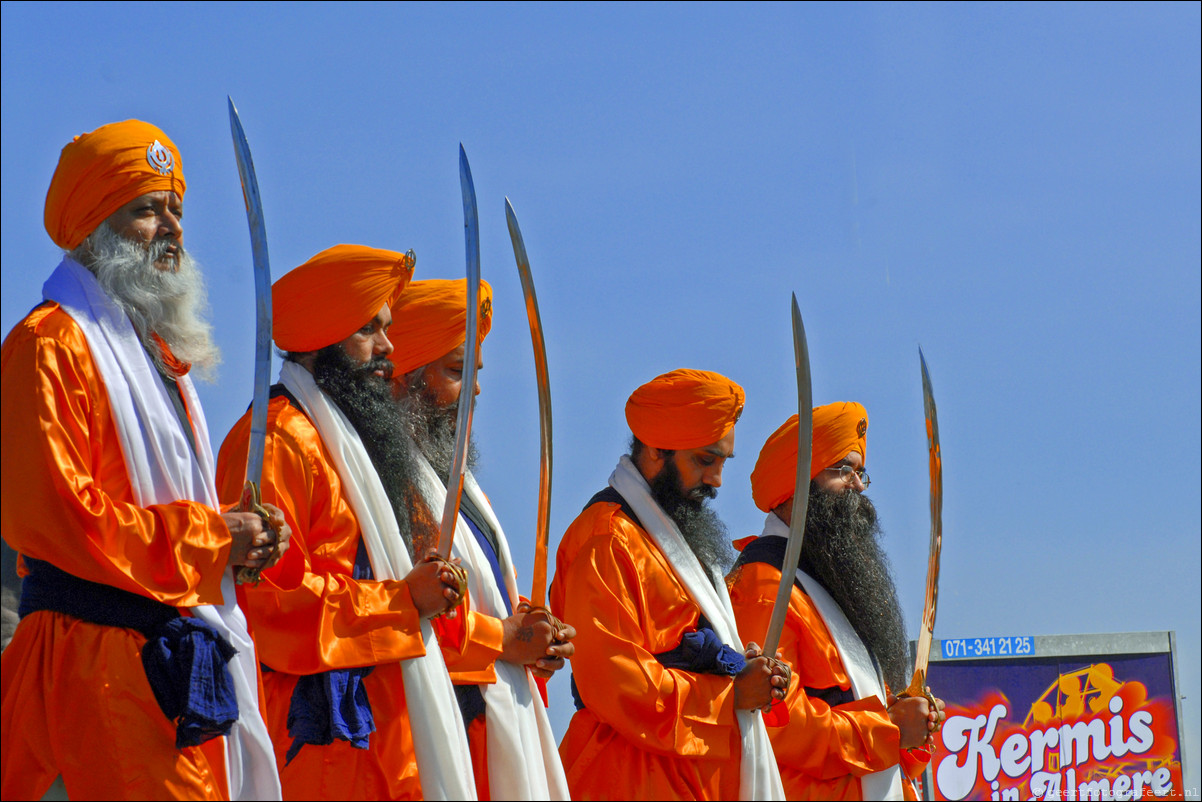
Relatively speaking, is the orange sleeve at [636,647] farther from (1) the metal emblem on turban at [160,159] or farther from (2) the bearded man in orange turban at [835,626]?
(1) the metal emblem on turban at [160,159]

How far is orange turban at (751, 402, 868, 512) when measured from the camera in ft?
20.5

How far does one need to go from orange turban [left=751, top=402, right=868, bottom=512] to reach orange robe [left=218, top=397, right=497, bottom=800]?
2.44 m

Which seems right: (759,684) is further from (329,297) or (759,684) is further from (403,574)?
(329,297)

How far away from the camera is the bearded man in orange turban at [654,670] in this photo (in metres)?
5.03

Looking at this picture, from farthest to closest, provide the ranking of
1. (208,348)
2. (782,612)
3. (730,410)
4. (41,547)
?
(730,410) → (782,612) → (208,348) → (41,547)

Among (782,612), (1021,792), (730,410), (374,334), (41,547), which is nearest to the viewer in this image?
(41,547)

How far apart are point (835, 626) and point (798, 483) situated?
773 mm

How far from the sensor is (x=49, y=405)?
3.48m

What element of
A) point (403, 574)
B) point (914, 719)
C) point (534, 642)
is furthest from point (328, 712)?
point (914, 719)

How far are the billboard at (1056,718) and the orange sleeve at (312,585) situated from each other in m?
8.75

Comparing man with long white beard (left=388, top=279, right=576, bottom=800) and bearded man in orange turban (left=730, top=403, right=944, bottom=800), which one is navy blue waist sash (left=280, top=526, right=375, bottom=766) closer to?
man with long white beard (left=388, top=279, right=576, bottom=800)

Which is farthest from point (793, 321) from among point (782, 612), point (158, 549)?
point (158, 549)

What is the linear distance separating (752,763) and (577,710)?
663 mm

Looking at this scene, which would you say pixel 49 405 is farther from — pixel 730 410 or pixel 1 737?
pixel 730 410
